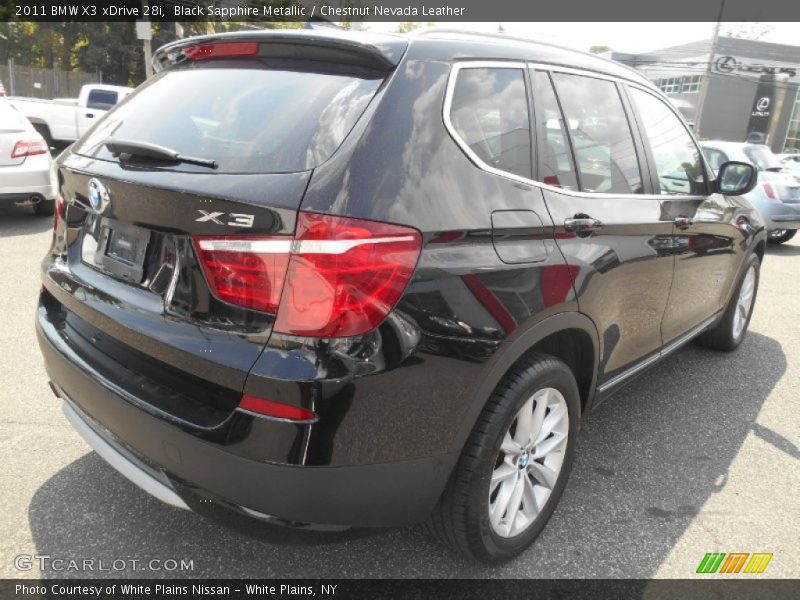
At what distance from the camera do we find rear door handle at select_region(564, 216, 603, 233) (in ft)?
7.34

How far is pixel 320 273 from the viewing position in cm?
160

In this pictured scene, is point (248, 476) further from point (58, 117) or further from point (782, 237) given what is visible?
point (58, 117)

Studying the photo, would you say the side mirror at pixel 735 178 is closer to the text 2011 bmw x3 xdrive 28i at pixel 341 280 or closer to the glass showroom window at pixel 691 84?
the text 2011 bmw x3 xdrive 28i at pixel 341 280

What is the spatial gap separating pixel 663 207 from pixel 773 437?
1.50m

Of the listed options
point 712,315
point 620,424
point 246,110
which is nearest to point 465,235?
point 246,110

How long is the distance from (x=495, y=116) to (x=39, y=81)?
122ft

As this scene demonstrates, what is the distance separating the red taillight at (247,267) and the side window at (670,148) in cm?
216

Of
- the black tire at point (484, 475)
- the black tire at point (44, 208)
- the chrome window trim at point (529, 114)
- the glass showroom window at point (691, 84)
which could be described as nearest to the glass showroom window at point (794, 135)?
the glass showroom window at point (691, 84)

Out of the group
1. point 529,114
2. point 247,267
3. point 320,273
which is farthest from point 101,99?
point 320,273

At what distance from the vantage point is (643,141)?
2990mm

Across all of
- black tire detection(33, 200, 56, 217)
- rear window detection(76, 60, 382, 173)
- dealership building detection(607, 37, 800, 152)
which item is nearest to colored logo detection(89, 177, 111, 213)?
rear window detection(76, 60, 382, 173)

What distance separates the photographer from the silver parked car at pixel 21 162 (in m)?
7.02

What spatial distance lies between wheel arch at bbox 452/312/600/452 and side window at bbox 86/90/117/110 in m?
15.6

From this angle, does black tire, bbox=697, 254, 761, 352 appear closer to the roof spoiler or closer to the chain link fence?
the roof spoiler
